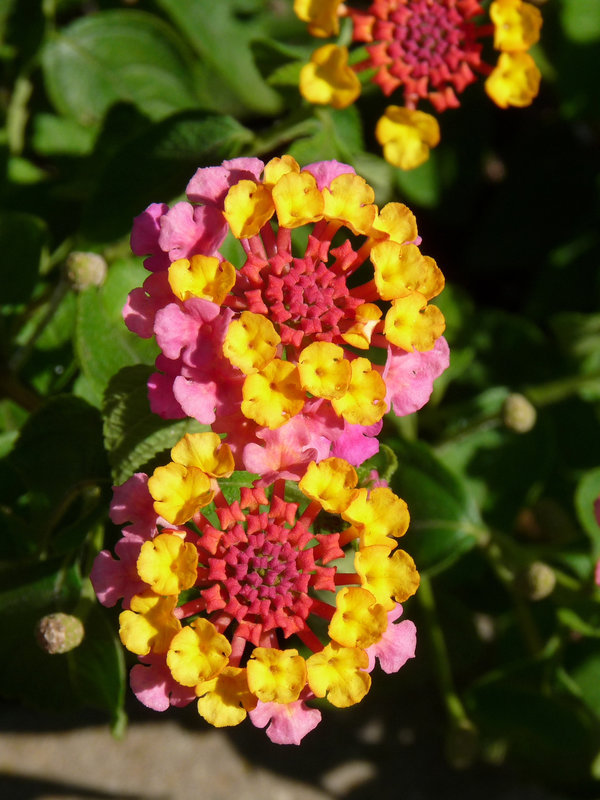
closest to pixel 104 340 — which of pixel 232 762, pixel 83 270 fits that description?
pixel 83 270

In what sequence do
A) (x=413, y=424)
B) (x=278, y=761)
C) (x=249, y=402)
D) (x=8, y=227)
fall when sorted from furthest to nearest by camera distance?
(x=278, y=761)
(x=413, y=424)
(x=8, y=227)
(x=249, y=402)

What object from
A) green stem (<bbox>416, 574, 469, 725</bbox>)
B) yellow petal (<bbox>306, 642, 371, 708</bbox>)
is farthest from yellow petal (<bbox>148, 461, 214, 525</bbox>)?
green stem (<bbox>416, 574, 469, 725</bbox>)

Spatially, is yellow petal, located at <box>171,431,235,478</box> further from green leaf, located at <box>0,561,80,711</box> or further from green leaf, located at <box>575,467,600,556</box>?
green leaf, located at <box>575,467,600,556</box>

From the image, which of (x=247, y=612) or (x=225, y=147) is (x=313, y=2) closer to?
(x=225, y=147)

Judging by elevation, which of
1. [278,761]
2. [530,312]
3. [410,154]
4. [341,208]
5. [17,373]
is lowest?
[278,761]

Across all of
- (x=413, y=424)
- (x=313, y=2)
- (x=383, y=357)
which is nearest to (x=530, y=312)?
(x=413, y=424)

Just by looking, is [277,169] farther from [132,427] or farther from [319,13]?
[319,13]
